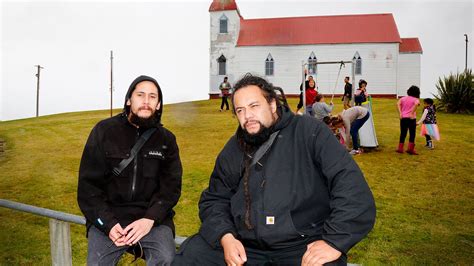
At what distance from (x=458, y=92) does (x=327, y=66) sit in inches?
725

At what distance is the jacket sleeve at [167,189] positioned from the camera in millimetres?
3405

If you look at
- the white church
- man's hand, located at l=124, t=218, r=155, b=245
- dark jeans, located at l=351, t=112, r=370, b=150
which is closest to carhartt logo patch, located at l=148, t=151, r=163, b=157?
man's hand, located at l=124, t=218, r=155, b=245

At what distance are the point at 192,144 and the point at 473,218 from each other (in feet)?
32.4

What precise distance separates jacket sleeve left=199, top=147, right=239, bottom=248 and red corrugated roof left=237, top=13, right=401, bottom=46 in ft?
132

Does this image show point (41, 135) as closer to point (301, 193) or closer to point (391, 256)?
point (391, 256)

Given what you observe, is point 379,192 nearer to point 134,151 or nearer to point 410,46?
point 134,151

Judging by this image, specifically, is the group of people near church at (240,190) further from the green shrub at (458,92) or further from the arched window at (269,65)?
the arched window at (269,65)

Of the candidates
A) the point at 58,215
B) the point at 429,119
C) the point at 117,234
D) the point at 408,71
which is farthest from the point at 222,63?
the point at 117,234

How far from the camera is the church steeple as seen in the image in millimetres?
42906

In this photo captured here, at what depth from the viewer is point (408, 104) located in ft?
38.4

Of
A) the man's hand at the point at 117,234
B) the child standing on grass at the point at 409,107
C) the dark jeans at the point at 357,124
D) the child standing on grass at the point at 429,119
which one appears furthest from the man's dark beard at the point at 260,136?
the child standing on grass at the point at 429,119

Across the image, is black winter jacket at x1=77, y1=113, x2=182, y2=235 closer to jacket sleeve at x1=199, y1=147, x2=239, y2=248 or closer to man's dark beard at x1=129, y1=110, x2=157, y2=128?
man's dark beard at x1=129, y1=110, x2=157, y2=128

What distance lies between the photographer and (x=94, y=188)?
11.1 feet

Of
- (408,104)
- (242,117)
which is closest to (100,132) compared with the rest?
(242,117)
